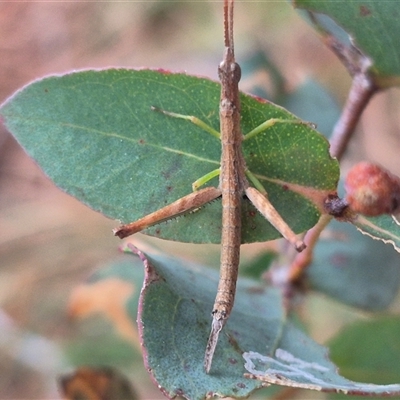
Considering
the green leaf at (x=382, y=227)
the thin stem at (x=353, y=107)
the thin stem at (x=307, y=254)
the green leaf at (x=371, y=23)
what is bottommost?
the thin stem at (x=307, y=254)

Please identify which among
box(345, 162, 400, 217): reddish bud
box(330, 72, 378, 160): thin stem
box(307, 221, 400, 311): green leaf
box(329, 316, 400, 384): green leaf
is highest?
box(330, 72, 378, 160): thin stem

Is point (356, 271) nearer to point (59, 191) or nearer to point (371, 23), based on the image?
point (371, 23)

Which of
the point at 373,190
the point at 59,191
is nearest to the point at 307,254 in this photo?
the point at 373,190

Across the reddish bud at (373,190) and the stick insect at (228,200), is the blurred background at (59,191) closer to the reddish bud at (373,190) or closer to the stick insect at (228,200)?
the stick insect at (228,200)

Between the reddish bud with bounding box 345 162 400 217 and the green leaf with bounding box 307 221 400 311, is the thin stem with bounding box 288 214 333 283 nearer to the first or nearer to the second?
the green leaf with bounding box 307 221 400 311

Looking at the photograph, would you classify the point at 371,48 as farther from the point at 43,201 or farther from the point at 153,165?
the point at 43,201

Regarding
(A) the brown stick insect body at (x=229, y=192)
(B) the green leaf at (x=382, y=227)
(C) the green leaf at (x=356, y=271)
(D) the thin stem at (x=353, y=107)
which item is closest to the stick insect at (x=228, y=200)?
(A) the brown stick insect body at (x=229, y=192)

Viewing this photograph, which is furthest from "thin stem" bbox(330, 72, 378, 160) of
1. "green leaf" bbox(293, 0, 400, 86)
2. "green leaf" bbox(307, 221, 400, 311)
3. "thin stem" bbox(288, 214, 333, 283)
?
"green leaf" bbox(307, 221, 400, 311)

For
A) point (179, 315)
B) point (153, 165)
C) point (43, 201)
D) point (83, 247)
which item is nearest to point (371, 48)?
point (153, 165)
